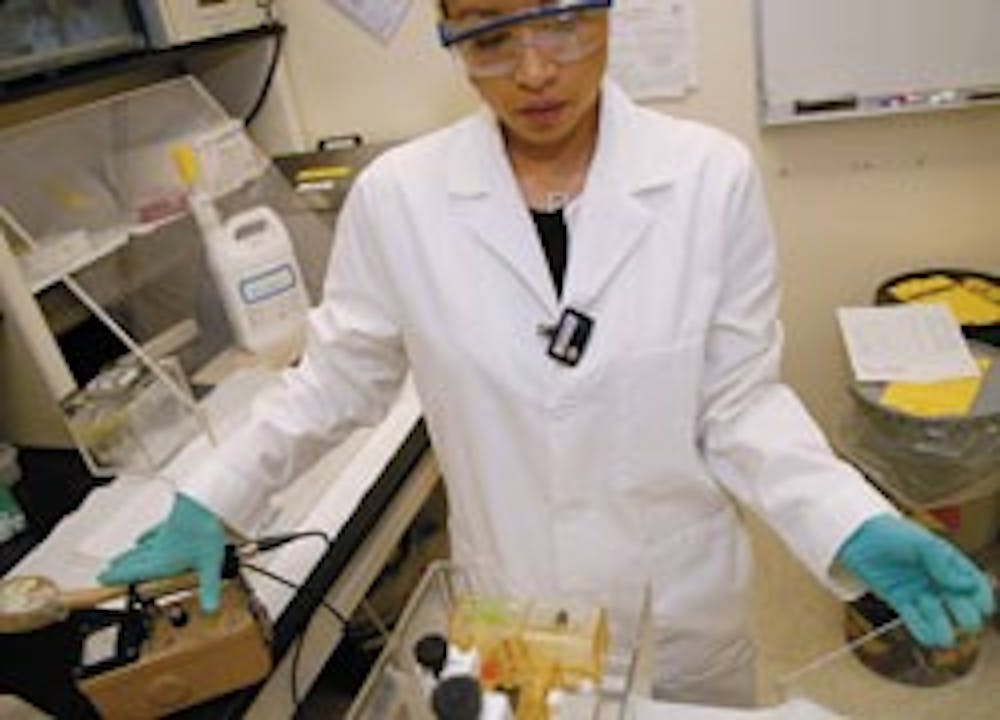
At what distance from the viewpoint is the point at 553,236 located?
1.04 metres

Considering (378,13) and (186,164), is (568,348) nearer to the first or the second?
(186,164)

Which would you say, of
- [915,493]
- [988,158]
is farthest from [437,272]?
[988,158]

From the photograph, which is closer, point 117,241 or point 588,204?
point 588,204

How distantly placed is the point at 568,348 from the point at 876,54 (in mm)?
1203

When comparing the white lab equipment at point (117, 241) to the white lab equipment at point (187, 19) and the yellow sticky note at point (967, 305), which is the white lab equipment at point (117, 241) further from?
the yellow sticky note at point (967, 305)

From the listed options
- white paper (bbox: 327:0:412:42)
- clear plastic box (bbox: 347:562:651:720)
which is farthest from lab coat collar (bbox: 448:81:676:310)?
white paper (bbox: 327:0:412:42)

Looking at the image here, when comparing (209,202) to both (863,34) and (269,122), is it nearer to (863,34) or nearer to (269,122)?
(269,122)

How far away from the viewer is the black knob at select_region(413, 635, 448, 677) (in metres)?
0.68

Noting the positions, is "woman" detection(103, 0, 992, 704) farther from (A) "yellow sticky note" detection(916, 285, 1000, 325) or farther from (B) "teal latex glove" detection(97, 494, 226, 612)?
(A) "yellow sticky note" detection(916, 285, 1000, 325)

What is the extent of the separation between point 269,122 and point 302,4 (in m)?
0.28

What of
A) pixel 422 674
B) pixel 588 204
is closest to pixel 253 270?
pixel 588 204

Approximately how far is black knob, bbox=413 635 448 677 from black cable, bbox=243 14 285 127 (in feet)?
5.44

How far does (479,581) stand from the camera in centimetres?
97

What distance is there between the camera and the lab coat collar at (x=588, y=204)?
992 mm
